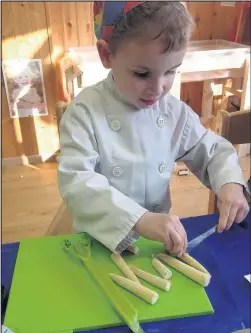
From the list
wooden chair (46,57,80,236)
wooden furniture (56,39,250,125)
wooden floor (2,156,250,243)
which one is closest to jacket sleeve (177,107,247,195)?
wooden chair (46,57,80,236)

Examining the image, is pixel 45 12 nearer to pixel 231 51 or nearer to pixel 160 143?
pixel 231 51

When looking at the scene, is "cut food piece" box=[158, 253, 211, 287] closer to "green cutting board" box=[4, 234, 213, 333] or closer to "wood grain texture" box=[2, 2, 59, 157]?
"green cutting board" box=[4, 234, 213, 333]

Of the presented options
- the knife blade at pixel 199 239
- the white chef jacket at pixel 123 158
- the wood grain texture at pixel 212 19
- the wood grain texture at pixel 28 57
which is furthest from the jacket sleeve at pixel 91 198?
the wood grain texture at pixel 212 19

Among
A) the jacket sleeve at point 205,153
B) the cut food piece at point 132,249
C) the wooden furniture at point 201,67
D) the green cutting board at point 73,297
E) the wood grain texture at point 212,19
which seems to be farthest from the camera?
the wood grain texture at point 212,19

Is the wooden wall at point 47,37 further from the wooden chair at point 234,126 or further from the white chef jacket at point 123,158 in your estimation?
the white chef jacket at point 123,158

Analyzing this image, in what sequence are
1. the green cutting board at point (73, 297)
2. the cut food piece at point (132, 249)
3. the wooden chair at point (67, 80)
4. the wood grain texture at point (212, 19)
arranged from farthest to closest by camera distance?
the wood grain texture at point (212, 19), the wooden chair at point (67, 80), the cut food piece at point (132, 249), the green cutting board at point (73, 297)

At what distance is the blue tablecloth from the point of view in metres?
0.47

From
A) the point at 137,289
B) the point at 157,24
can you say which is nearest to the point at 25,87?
the point at 157,24

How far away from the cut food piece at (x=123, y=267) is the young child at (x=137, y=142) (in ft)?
0.05

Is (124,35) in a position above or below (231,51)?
above

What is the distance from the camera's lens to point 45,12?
191 centimetres

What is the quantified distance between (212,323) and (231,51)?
1638mm

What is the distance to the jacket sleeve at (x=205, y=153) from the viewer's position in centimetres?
70

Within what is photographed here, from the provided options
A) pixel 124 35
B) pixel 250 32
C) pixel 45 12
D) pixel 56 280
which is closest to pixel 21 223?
pixel 45 12
